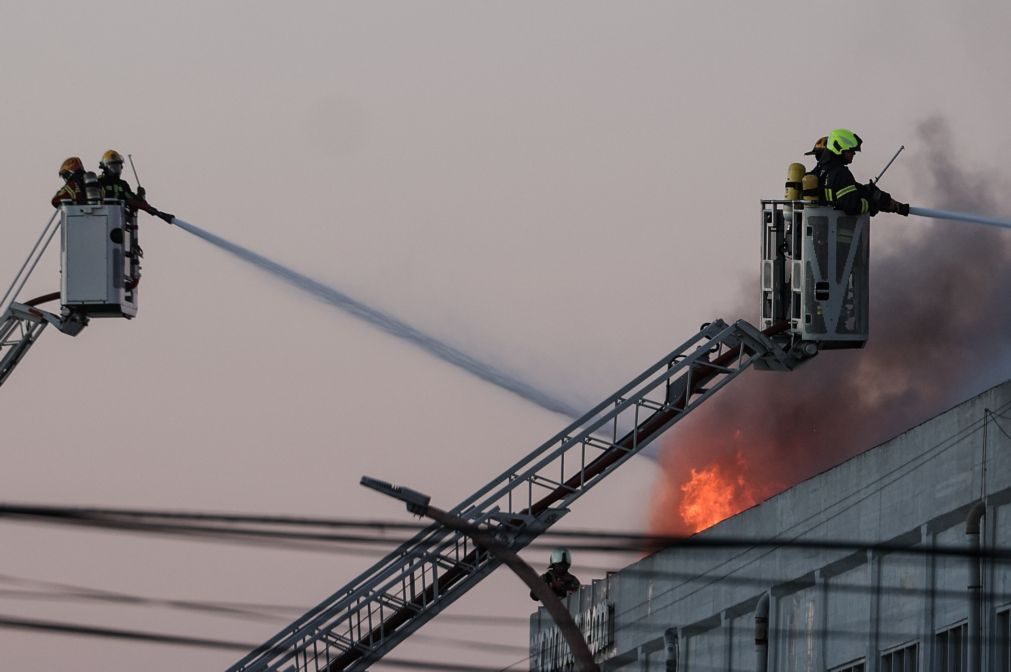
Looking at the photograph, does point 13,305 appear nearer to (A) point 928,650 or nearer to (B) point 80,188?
(B) point 80,188

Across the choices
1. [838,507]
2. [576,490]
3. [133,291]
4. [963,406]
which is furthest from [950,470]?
[133,291]

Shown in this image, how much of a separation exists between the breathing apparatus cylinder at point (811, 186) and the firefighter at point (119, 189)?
11408 millimetres

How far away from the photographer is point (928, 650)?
38.1 meters

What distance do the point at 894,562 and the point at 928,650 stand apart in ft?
6.06

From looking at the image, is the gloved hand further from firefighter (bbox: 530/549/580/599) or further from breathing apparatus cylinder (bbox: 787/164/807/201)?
firefighter (bbox: 530/549/580/599)

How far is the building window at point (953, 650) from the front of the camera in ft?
122

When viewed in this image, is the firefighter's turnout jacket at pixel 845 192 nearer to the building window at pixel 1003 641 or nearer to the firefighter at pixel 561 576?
the building window at pixel 1003 641

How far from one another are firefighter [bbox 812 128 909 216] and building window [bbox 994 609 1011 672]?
7.55 metres

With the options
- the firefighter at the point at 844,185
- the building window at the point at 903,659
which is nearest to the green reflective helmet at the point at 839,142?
the firefighter at the point at 844,185

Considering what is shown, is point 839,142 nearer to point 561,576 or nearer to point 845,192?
point 845,192

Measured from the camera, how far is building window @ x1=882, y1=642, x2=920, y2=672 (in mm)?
38844

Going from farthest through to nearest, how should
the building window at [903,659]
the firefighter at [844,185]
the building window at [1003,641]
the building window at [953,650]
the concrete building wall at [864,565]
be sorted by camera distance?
the firefighter at [844,185], the building window at [903,659], the building window at [953,650], the concrete building wall at [864,565], the building window at [1003,641]

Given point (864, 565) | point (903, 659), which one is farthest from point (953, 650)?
point (864, 565)

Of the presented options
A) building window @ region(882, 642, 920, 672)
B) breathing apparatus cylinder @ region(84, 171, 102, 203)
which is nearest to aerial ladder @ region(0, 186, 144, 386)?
breathing apparatus cylinder @ region(84, 171, 102, 203)
